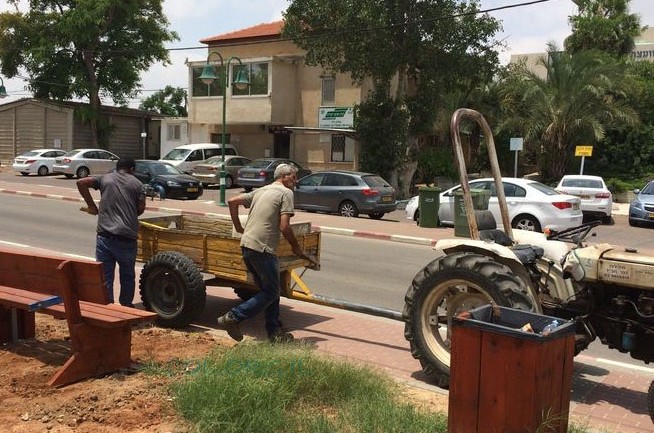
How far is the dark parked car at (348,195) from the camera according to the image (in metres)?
20.5

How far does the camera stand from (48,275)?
540 centimetres

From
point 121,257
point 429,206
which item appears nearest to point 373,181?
point 429,206

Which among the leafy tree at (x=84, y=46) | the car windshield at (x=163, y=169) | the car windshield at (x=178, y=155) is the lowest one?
the car windshield at (x=163, y=169)

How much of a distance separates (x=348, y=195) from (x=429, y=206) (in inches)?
137

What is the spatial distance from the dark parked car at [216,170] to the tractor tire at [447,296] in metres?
25.8

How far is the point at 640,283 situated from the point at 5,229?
13656mm

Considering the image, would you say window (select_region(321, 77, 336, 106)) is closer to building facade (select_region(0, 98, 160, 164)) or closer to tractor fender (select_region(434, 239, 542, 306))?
building facade (select_region(0, 98, 160, 164))

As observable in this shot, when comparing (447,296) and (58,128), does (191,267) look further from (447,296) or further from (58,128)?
(58,128)

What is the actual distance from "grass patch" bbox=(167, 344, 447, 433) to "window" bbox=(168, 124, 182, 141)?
126 ft

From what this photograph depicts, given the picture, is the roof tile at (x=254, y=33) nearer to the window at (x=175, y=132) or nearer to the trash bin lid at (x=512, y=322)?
the window at (x=175, y=132)

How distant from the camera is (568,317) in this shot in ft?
16.9

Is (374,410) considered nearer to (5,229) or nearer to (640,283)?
(640,283)

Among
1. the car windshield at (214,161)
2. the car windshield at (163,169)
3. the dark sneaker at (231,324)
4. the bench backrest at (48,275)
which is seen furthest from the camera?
the car windshield at (214,161)

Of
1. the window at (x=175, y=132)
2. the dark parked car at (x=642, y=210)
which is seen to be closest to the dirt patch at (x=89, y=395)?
the dark parked car at (x=642, y=210)
